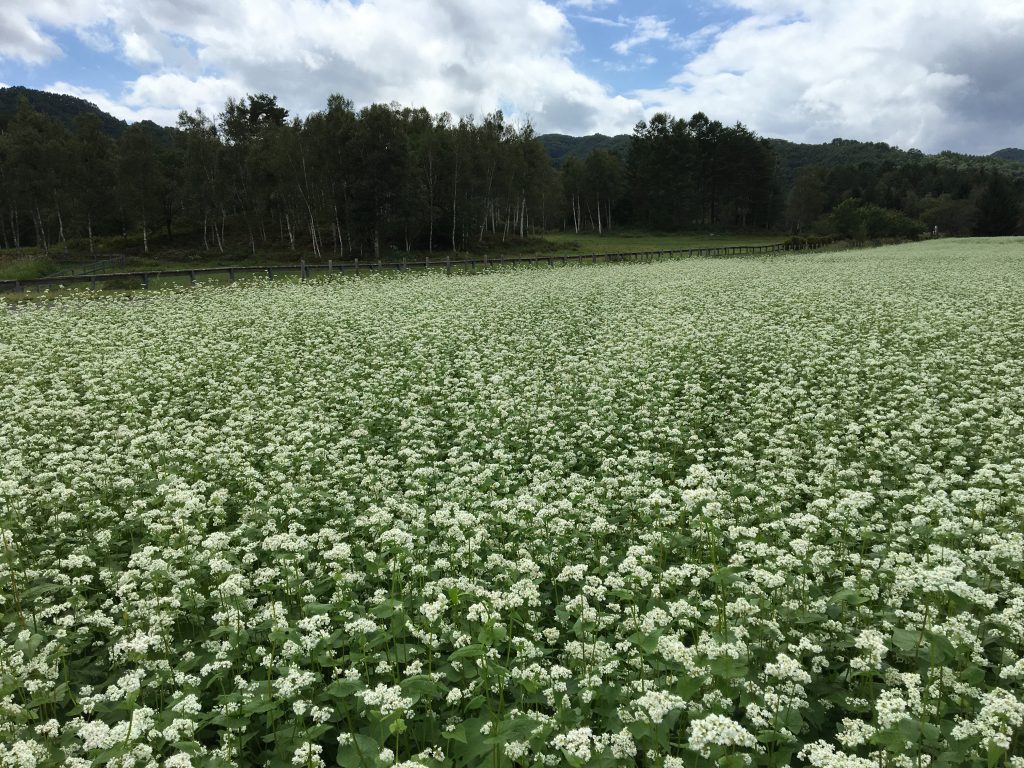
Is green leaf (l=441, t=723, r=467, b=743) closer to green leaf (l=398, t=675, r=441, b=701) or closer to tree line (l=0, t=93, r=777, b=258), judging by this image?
green leaf (l=398, t=675, r=441, b=701)

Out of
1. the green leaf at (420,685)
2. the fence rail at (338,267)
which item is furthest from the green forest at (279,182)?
the green leaf at (420,685)

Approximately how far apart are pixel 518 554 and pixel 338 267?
3775 cm

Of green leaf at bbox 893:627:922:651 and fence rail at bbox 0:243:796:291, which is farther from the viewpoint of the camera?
fence rail at bbox 0:243:796:291

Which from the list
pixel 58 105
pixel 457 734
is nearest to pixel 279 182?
pixel 457 734

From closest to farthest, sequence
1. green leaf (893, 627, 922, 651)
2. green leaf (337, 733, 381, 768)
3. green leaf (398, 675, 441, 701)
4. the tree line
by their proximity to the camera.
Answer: green leaf (337, 733, 381, 768) → green leaf (398, 675, 441, 701) → green leaf (893, 627, 922, 651) → the tree line

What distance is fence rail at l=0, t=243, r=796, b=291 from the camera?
102 feet

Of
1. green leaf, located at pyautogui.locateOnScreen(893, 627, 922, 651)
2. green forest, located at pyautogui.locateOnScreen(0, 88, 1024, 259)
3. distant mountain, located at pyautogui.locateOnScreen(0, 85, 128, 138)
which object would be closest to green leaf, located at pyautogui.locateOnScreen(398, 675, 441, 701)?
green leaf, located at pyautogui.locateOnScreen(893, 627, 922, 651)

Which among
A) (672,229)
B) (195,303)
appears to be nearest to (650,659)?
(195,303)

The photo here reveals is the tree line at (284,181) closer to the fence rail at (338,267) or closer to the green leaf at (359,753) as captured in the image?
the fence rail at (338,267)

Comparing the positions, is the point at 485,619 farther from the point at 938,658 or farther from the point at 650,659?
the point at 938,658

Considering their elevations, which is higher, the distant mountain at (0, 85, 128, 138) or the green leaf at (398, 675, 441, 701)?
the distant mountain at (0, 85, 128, 138)

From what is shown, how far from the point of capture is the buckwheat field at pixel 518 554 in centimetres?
393

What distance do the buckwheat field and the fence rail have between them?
687 inches

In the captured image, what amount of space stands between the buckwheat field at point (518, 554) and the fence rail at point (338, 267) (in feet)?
57.2
